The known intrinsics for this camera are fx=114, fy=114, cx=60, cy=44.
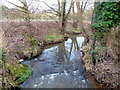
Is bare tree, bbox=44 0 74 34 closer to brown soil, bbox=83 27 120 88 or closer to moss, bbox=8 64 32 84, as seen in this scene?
brown soil, bbox=83 27 120 88

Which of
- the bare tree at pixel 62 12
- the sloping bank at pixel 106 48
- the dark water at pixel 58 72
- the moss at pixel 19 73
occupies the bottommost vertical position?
the dark water at pixel 58 72

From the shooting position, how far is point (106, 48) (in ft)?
15.9

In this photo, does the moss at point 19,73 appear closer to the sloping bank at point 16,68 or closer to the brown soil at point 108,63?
the sloping bank at point 16,68

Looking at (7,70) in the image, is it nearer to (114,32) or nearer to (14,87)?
(14,87)

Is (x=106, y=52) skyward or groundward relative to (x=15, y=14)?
groundward

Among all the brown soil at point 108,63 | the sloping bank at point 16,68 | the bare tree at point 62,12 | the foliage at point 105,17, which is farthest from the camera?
the bare tree at point 62,12

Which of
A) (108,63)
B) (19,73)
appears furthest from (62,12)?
(19,73)

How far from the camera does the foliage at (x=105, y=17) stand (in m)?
Answer: 4.36

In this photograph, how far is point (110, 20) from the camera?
4465mm

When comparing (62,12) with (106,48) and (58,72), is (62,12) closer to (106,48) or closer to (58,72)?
(58,72)

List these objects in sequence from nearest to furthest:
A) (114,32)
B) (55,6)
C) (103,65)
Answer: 1. (114,32)
2. (103,65)
3. (55,6)

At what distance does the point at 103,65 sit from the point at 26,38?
18.8 feet

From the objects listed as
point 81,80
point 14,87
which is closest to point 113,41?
point 81,80

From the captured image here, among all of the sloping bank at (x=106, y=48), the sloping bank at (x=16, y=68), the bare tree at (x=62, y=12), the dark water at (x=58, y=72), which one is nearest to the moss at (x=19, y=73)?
the sloping bank at (x=16, y=68)
